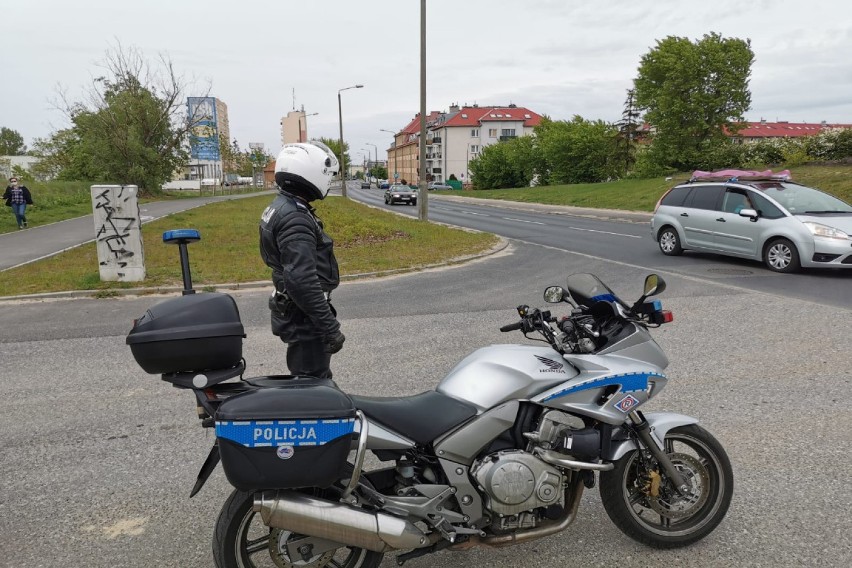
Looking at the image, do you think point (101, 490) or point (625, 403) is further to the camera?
point (101, 490)

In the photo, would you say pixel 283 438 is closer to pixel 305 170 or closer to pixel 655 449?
pixel 305 170

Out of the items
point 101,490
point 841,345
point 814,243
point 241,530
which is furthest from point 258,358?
point 814,243

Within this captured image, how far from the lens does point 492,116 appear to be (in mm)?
110625

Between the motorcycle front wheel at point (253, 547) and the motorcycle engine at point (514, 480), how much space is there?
58 cm

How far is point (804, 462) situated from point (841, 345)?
11.2 feet

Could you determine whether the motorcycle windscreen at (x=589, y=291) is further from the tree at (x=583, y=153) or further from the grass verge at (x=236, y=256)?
the tree at (x=583, y=153)

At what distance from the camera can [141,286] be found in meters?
10.3

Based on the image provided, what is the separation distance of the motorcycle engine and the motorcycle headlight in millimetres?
10529

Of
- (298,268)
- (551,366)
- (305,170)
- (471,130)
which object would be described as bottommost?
(551,366)

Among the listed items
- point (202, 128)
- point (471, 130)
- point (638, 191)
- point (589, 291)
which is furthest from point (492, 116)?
point (589, 291)

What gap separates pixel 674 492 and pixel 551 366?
Result: 1019 mm

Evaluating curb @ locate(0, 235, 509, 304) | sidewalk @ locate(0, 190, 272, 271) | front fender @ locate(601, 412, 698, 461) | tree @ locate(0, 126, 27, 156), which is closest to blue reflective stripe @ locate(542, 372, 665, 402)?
front fender @ locate(601, 412, 698, 461)

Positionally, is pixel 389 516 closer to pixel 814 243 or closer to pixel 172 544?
pixel 172 544

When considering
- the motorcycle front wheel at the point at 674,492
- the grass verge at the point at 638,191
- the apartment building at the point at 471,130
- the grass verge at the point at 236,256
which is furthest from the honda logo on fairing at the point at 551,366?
the apartment building at the point at 471,130
